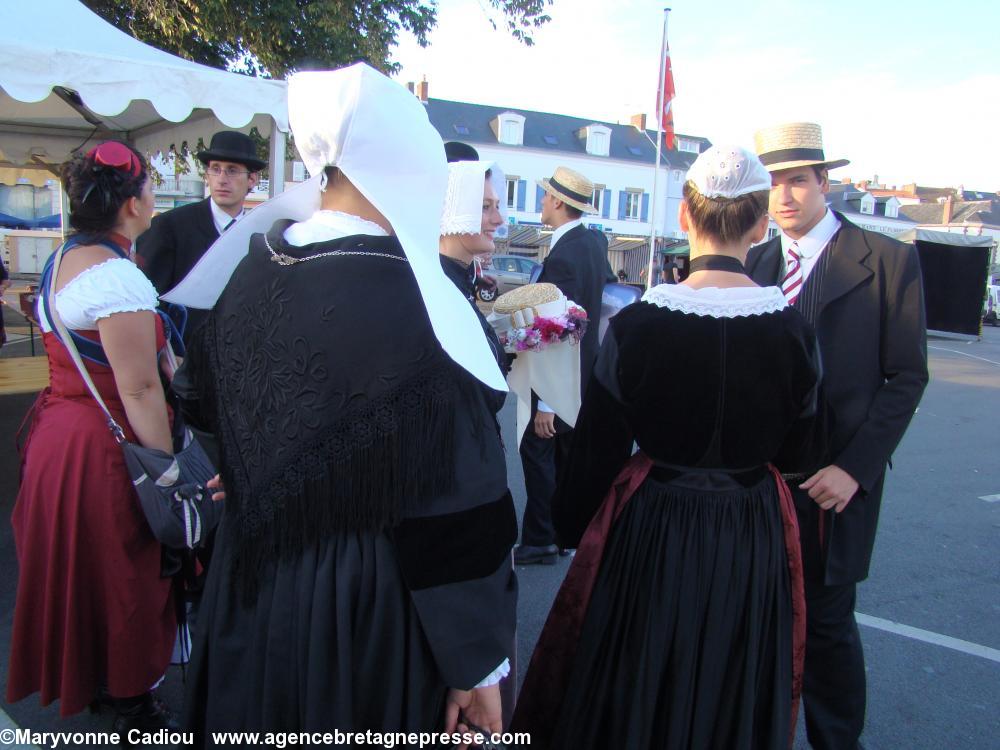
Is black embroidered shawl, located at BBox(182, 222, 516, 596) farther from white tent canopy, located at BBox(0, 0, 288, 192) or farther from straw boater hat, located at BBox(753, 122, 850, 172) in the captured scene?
white tent canopy, located at BBox(0, 0, 288, 192)

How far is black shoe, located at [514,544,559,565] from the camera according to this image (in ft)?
12.6

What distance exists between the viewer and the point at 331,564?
4.27 feet

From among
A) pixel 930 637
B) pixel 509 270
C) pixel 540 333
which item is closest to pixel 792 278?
pixel 540 333

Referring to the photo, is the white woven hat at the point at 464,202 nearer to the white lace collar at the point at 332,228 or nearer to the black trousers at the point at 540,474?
the white lace collar at the point at 332,228

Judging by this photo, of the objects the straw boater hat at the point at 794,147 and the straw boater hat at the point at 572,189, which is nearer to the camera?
the straw boater hat at the point at 794,147

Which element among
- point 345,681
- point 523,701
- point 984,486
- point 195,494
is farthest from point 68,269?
point 984,486

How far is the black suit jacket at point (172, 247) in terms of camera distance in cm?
354

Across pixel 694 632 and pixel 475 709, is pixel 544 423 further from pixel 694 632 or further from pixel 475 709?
pixel 475 709

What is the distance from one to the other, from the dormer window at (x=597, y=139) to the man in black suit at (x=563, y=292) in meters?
37.1

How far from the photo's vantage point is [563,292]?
355cm

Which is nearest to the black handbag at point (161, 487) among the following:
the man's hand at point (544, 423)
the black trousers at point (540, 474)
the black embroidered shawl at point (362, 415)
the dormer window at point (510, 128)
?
the black embroidered shawl at point (362, 415)

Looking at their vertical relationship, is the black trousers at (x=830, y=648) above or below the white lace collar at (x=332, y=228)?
below

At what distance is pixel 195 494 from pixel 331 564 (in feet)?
3.93

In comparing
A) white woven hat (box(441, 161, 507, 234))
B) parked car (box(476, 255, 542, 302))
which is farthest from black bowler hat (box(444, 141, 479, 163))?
parked car (box(476, 255, 542, 302))
